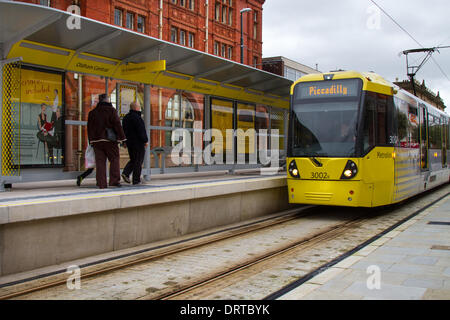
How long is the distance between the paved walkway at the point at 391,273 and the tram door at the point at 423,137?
710 centimetres

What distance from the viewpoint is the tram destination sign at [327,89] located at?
10.9m

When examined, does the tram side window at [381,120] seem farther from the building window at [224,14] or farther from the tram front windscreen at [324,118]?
the building window at [224,14]

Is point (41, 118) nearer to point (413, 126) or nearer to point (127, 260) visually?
point (127, 260)

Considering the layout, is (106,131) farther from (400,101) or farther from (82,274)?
(400,101)

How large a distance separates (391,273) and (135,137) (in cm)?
575

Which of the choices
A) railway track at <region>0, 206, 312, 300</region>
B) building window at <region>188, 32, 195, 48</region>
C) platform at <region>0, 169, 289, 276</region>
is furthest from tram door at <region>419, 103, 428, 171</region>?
building window at <region>188, 32, 195, 48</region>

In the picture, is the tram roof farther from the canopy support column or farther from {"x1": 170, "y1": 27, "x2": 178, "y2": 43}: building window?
{"x1": 170, "y1": 27, "x2": 178, "y2": 43}: building window

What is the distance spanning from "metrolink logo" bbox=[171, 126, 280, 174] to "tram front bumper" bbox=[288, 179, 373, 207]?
2.91 meters

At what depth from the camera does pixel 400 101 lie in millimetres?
12766

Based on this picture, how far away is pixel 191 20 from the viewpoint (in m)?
36.3

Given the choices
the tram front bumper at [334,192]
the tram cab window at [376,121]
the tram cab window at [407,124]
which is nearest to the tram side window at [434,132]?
the tram cab window at [407,124]

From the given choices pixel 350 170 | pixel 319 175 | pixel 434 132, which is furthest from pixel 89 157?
pixel 434 132

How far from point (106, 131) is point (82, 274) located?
11.0 ft
